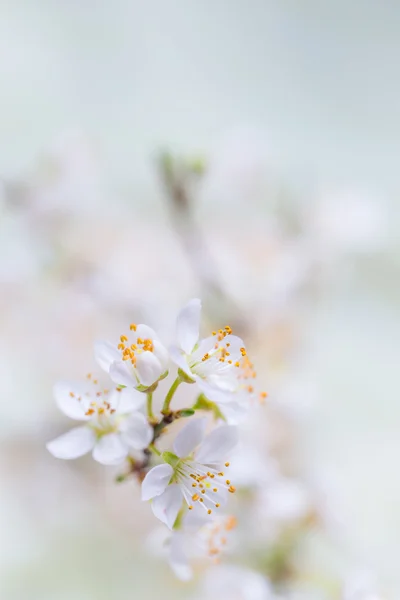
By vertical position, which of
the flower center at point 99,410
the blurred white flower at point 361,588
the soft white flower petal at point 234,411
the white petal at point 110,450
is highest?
the flower center at point 99,410

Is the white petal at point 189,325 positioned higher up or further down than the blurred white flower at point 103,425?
higher up

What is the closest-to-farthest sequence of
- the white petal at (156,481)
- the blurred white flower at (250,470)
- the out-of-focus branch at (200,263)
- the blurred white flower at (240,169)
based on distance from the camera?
the white petal at (156,481) → the blurred white flower at (250,470) → the out-of-focus branch at (200,263) → the blurred white flower at (240,169)

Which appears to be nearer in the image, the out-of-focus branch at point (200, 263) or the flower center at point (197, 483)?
the flower center at point (197, 483)

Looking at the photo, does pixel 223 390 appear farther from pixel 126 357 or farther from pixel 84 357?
pixel 84 357

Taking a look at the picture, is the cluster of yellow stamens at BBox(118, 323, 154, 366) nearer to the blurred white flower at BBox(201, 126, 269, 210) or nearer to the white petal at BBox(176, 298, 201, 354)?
the white petal at BBox(176, 298, 201, 354)

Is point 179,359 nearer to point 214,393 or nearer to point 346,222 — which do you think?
point 214,393

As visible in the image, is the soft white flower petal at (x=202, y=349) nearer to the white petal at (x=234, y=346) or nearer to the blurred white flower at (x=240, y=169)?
the white petal at (x=234, y=346)

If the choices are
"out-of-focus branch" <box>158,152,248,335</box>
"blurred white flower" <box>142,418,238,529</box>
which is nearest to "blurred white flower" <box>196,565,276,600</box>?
"blurred white flower" <box>142,418,238,529</box>

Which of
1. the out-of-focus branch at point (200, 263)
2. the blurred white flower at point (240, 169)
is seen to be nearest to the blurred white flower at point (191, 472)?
the out-of-focus branch at point (200, 263)
